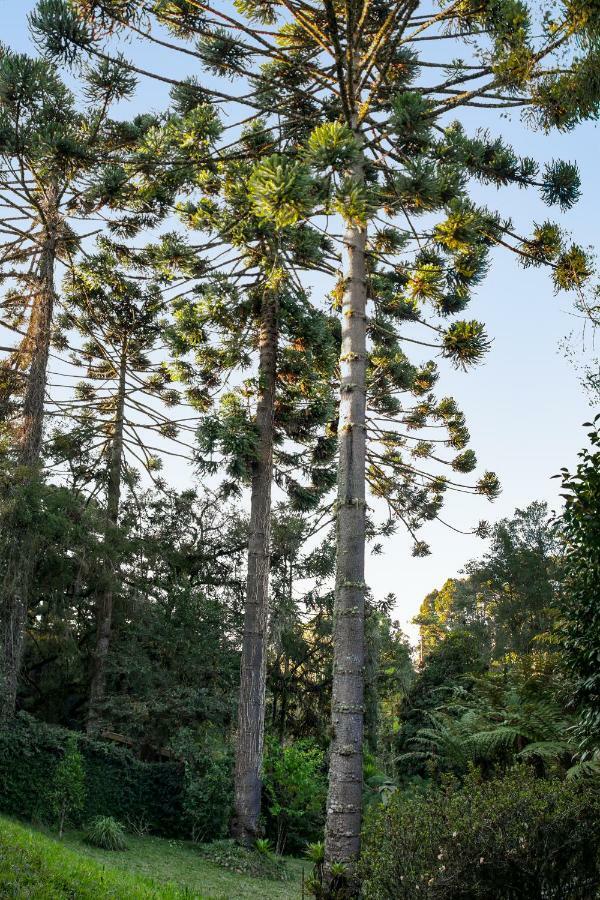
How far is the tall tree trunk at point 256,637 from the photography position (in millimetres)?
12469

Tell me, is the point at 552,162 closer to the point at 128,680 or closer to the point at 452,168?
the point at 452,168

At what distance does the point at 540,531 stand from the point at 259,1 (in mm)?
30115

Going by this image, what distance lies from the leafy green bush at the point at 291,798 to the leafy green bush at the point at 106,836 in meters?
3.01

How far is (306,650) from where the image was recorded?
22875 mm

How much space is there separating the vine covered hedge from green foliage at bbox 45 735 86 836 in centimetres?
31

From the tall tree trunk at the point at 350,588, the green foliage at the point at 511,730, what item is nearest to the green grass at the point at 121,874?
the tall tree trunk at the point at 350,588

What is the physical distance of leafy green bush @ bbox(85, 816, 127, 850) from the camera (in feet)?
38.0

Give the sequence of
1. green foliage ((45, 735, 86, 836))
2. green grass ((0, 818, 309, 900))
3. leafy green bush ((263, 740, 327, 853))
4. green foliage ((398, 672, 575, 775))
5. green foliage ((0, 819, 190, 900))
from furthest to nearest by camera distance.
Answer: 1. leafy green bush ((263, 740, 327, 853))
2. green foliage ((45, 735, 86, 836))
3. green foliage ((398, 672, 575, 775))
4. green grass ((0, 818, 309, 900))
5. green foliage ((0, 819, 190, 900))

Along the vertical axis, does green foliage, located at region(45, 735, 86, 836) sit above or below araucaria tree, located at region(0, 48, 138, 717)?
below

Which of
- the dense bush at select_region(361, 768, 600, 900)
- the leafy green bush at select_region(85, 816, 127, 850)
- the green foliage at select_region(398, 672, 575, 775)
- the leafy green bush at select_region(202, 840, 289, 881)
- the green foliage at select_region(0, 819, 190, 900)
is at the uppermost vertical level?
the green foliage at select_region(398, 672, 575, 775)

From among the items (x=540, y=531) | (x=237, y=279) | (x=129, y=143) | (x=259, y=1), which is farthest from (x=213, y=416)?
(x=540, y=531)

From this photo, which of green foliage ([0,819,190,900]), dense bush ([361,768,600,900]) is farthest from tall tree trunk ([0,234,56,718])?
dense bush ([361,768,600,900])

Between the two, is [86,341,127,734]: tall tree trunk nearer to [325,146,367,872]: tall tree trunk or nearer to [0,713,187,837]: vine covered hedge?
[0,713,187,837]: vine covered hedge

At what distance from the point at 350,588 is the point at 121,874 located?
180 inches
